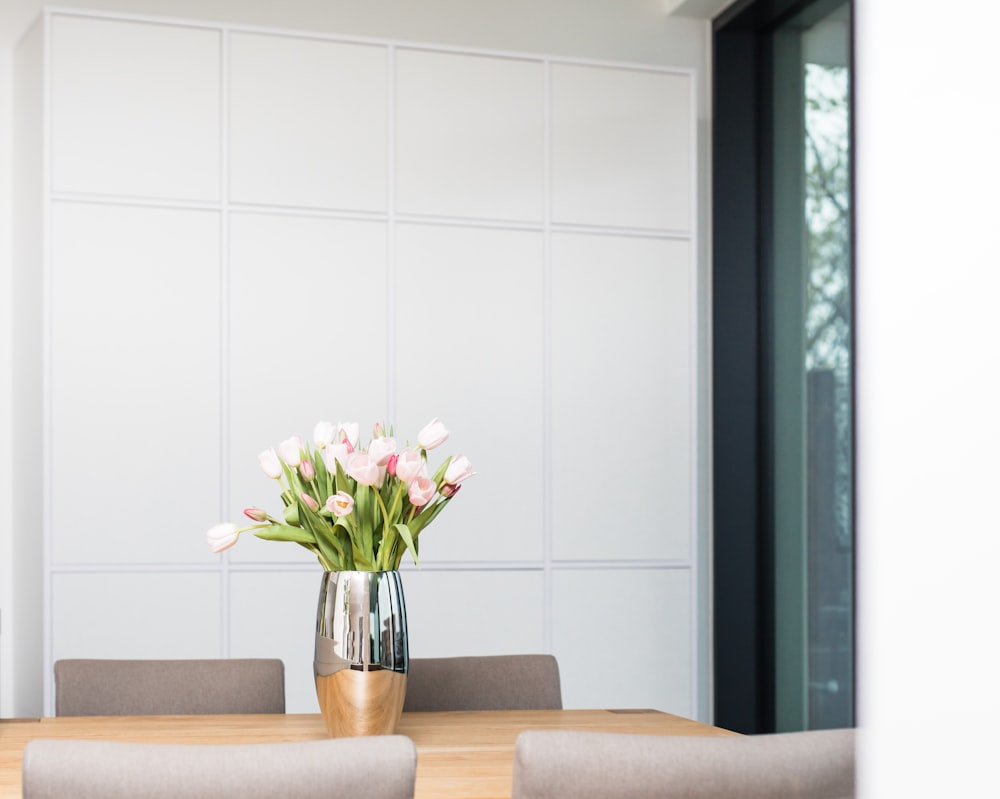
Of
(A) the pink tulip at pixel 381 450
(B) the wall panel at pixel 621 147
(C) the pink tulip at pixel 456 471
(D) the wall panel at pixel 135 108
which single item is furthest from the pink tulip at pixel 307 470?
(B) the wall panel at pixel 621 147

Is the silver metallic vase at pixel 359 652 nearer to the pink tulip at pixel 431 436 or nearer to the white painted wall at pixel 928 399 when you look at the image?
the pink tulip at pixel 431 436

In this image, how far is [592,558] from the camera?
339 centimetres

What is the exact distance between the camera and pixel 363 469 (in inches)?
64.1

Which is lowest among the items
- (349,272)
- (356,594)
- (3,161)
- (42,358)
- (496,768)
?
(496,768)

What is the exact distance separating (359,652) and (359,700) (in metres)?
0.08

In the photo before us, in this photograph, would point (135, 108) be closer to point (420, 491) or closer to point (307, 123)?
point (307, 123)

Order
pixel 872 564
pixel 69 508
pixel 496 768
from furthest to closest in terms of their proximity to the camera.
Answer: pixel 69 508 < pixel 496 768 < pixel 872 564

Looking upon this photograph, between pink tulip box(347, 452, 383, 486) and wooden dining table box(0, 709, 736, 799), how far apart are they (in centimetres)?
43

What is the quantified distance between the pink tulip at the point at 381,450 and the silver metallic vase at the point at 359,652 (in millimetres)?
198

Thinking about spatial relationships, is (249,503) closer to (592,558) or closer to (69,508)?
(69,508)

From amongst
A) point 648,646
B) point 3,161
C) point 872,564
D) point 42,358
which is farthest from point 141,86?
point 872,564

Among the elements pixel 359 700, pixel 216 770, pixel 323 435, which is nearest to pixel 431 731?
pixel 359 700

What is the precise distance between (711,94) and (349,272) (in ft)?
5.29

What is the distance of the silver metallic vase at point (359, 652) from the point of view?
1.71 m
